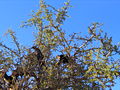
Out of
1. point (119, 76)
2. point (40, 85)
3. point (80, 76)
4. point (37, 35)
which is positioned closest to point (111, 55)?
point (119, 76)

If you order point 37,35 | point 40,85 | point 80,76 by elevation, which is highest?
point 37,35

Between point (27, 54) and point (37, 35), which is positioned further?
point (37, 35)

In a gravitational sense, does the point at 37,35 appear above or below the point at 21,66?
above

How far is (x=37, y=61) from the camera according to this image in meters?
11.9

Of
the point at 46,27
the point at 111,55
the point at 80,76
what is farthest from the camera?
the point at 46,27

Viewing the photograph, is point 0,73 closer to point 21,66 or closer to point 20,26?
point 21,66

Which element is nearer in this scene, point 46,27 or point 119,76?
point 119,76

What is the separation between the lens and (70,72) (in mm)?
11969

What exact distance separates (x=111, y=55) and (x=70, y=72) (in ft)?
5.94

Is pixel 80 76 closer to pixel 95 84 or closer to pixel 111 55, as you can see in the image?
pixel 95 84

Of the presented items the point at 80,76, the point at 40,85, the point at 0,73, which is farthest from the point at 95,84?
the point at 0,73

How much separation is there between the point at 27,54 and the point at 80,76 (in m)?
2.20

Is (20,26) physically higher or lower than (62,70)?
higher

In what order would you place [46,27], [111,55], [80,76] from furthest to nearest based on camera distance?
[46,27], [80,76], [111,55]
